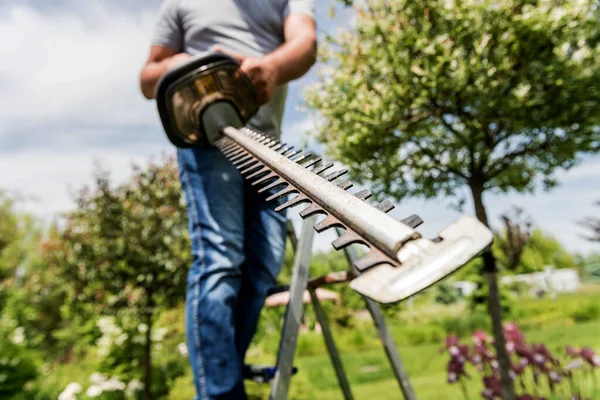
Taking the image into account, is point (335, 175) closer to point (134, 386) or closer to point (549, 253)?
point (134, 386)

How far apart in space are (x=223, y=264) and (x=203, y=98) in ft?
1.65

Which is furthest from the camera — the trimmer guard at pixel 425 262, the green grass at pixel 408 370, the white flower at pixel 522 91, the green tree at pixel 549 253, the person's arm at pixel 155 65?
the green tree at pixel 549 253

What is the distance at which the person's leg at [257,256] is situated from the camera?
1500 millimetres

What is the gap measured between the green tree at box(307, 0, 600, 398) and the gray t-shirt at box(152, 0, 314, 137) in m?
1.68

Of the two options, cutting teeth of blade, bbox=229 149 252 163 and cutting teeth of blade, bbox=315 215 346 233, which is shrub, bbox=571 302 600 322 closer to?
cutting teeth of blade, bbox=229 149 252 163

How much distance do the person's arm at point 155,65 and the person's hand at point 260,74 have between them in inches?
12.1

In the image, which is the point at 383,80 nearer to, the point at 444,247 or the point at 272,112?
the point at 272,112

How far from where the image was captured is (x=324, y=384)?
5.33 metres

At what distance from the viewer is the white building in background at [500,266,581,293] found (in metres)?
12.3

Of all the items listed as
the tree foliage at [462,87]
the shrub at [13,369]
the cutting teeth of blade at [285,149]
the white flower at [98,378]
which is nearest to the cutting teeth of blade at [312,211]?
the cutting teeth of blade at [285,149]

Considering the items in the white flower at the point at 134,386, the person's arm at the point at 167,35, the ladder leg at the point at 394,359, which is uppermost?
the person's arm at the point at 167,35

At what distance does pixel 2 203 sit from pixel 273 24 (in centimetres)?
2256

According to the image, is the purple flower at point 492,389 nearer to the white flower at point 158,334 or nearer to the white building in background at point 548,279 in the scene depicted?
the white flower at point 158,334

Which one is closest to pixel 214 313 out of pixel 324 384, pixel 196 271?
A: pixel 196 271
